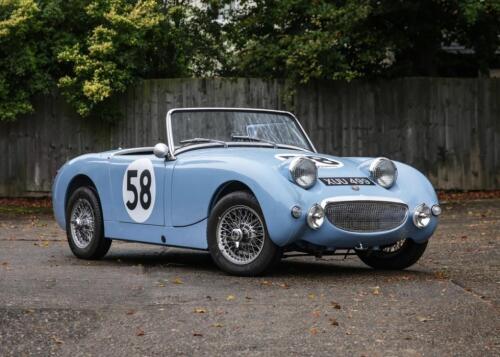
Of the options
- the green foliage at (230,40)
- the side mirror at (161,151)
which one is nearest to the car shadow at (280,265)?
the side mirror at (161,151)

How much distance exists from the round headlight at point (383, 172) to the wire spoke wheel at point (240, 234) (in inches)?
45.5

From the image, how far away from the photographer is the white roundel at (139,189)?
1107 centimetres

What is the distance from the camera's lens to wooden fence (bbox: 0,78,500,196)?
20.9 m

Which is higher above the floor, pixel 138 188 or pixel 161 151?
pixel 161 151

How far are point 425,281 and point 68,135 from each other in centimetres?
1266

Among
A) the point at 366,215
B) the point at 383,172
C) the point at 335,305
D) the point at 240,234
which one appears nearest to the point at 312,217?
the point at 366,215

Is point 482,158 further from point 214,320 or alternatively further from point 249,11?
point 214,320

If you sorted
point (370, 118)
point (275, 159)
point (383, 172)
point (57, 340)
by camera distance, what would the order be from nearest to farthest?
point (57, 340)
point (275, 159)
point (383, 172)
point (370, 118)

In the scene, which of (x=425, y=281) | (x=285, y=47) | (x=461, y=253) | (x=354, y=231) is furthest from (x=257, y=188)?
(x=285, y=47)

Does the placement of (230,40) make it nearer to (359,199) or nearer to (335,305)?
(359,199)

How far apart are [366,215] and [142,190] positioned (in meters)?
2.40

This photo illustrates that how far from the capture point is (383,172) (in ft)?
33.6

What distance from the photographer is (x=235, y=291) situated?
29.7 feet

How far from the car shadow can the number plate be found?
817 mm
